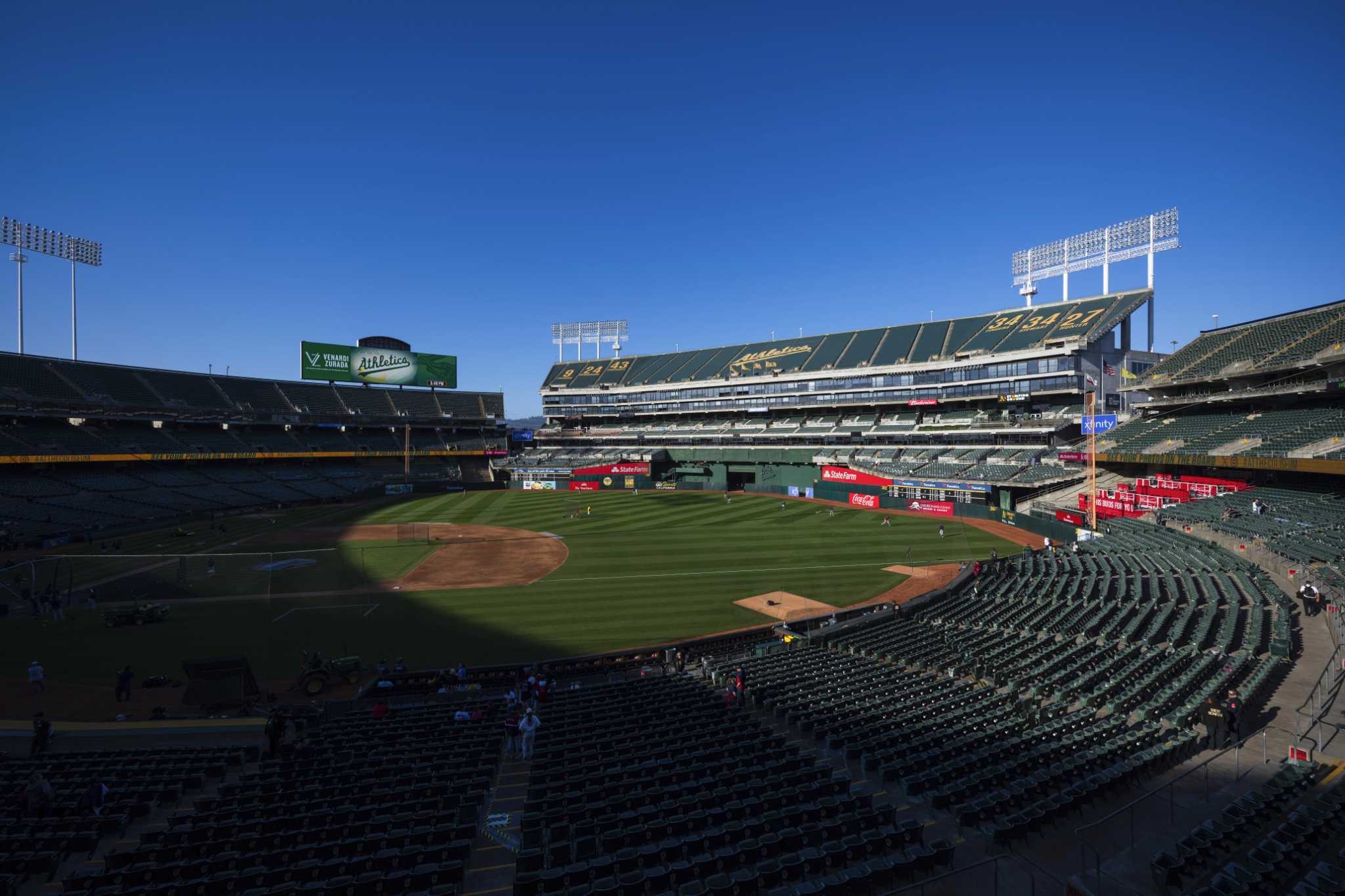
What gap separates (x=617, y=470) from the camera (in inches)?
3236

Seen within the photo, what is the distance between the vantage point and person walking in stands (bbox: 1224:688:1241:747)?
1252cm

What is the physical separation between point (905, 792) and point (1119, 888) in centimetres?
329

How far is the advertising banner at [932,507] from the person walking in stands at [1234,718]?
141 feet

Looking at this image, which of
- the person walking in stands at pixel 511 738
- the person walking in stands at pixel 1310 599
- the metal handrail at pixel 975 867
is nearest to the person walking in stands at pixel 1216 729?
the metal handrail at pixel 975 867

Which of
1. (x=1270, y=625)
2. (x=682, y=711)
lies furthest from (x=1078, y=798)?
(x=1270, y=625)

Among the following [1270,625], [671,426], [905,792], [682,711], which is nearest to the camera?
[905,792]

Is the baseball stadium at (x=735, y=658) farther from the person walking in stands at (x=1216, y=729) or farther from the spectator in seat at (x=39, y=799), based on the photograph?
the spectator in seat at (x=39, y=799)

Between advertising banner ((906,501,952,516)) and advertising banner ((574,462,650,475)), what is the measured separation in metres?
36.0

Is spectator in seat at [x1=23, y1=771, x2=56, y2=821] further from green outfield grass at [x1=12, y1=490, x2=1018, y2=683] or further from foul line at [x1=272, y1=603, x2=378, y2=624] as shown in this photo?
foul line at [x1=272, y1=603, x2=378, y2=624]

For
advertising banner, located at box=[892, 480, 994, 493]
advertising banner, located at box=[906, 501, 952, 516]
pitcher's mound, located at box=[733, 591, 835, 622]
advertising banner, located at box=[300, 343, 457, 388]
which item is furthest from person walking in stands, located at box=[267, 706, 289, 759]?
advertising banner, located at box=[300, 343, 457, 388]

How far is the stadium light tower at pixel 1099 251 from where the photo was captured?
58.9m

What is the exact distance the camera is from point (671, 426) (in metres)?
94.4

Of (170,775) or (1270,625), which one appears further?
(1270,625)

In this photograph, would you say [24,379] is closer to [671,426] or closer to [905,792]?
[671,426]
